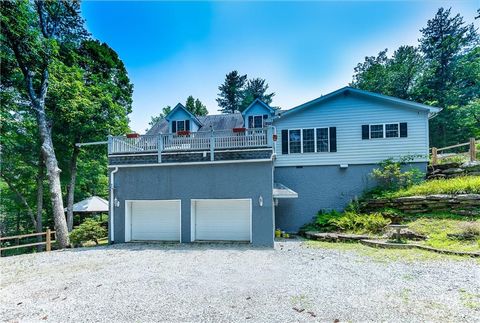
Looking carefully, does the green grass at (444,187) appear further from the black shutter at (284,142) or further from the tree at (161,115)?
the tree at (161,115)

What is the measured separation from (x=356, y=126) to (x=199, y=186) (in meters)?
9.33

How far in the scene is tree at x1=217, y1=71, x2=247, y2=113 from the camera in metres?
37.6

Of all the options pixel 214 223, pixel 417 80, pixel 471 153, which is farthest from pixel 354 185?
pixel 417 80

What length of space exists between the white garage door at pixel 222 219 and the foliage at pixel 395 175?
7.55m

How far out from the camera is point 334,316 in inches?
163

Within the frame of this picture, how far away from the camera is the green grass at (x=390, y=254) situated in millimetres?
7375

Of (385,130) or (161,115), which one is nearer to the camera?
(385,130)

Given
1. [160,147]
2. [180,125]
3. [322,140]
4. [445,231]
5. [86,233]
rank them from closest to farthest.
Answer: [445,231], [160,147], [86,233], [322,140], [180,125]

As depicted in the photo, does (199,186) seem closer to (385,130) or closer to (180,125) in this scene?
(180,125)

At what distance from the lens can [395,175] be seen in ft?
41.6

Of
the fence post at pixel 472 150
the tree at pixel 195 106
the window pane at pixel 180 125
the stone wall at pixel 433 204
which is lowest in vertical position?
the stone wall at pixel 433 204

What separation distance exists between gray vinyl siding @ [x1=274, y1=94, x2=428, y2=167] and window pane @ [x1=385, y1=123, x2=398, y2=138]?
0.19 meters

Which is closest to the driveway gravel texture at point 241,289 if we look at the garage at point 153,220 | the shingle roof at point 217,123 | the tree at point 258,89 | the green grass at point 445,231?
the green grass at point 445,231

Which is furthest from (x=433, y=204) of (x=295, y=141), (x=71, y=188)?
(x=71, y=188)
